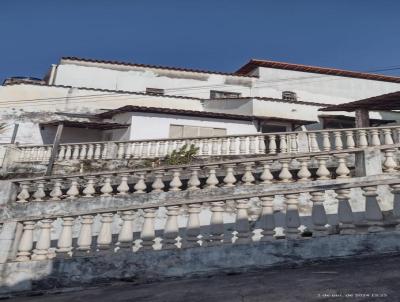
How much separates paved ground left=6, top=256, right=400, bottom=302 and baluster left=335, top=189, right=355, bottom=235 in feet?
1.55

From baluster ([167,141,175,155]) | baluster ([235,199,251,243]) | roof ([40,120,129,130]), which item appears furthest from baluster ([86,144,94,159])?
baluster ([235,199,251,243])

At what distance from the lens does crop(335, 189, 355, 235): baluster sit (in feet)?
14.6

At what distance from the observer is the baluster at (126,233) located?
466 centimetres

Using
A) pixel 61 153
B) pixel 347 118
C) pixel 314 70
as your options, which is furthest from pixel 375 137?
pixel 314 70

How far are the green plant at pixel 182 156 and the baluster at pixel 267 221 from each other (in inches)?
286

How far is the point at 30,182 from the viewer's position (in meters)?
7.63

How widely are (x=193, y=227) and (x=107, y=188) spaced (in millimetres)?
3681

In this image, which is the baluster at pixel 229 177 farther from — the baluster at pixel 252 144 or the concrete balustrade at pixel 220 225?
the baluster at pixel 252 144

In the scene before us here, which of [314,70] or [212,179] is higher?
[314,70]

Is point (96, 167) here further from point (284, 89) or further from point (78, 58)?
point (284, 89)

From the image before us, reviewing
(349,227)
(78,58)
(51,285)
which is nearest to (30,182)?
(51,285)

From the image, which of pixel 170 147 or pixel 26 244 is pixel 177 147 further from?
pixel 26 244

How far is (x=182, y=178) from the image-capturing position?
7977mm

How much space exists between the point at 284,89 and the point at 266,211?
21.1 meters
